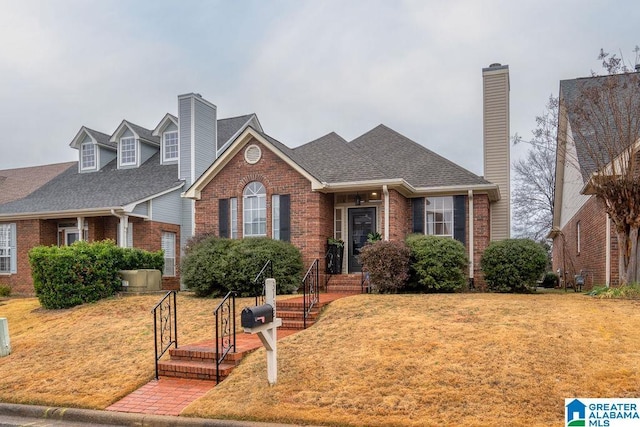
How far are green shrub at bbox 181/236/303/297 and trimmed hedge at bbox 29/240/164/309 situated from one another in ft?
7.48

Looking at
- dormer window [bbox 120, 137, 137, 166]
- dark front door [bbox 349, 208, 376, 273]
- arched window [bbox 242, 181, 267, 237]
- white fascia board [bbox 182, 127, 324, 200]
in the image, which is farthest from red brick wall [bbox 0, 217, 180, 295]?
dark front door [bbox 349, 208, 376, 273]

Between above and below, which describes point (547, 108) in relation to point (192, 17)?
below

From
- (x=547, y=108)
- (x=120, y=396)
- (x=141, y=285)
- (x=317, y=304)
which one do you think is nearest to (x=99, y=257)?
(x=141, y=285)

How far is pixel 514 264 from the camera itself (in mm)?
13961

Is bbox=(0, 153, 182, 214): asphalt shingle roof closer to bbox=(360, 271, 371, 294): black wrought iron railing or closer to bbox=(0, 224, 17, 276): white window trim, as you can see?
bbox=(0, 224, 17, 276): white window trim

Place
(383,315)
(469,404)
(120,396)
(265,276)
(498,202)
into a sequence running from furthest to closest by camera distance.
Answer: (498,202) < (265,276) < (383,315) < (120,396) < (469,404)

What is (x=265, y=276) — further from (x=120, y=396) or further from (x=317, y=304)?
(x=120, y=396)

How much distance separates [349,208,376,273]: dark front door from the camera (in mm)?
16484

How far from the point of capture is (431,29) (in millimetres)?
16328

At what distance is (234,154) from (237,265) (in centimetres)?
419

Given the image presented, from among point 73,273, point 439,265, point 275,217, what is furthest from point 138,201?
point 439,265

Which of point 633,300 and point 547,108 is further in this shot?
point 547,108

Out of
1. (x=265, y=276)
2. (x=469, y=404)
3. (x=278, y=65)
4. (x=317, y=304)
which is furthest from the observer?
(x=278, y=65)

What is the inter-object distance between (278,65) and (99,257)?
9.52 m
